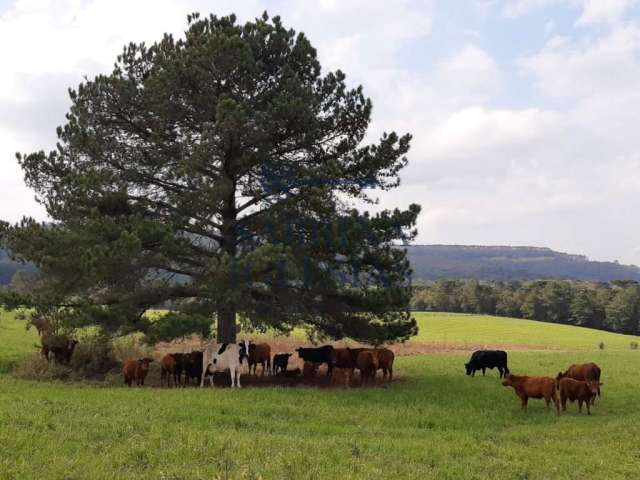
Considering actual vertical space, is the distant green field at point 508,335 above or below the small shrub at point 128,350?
below

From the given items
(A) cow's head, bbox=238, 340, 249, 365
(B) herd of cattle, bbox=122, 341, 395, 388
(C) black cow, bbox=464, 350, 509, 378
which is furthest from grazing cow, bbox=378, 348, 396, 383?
(C) black cow, bbox=464, 350, 509, 378

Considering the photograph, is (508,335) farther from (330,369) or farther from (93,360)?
(93,360)

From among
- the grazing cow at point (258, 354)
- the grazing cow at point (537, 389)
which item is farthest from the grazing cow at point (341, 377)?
the grazing cow at point (537, 389)

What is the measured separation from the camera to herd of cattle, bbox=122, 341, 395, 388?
18.5 meters

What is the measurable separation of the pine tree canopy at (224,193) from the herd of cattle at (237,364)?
3.45ft

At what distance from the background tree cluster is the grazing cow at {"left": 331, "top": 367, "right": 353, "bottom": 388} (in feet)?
255

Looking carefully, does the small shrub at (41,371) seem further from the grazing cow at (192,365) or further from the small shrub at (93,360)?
the grazing cow at (192,365)

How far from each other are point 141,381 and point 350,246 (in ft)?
26.7

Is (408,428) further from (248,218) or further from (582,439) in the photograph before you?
(248,218)

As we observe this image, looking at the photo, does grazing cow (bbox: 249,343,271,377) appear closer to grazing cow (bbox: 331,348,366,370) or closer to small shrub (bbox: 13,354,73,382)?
grazing cow (bbox: 331,348,366,370)

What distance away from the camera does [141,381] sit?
18.2m

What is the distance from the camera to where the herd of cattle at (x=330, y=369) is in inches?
608

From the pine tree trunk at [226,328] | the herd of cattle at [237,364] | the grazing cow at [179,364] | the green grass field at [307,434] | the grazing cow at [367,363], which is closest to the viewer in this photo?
the green grass field at [307,434]

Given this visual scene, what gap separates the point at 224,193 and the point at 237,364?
5.71m
